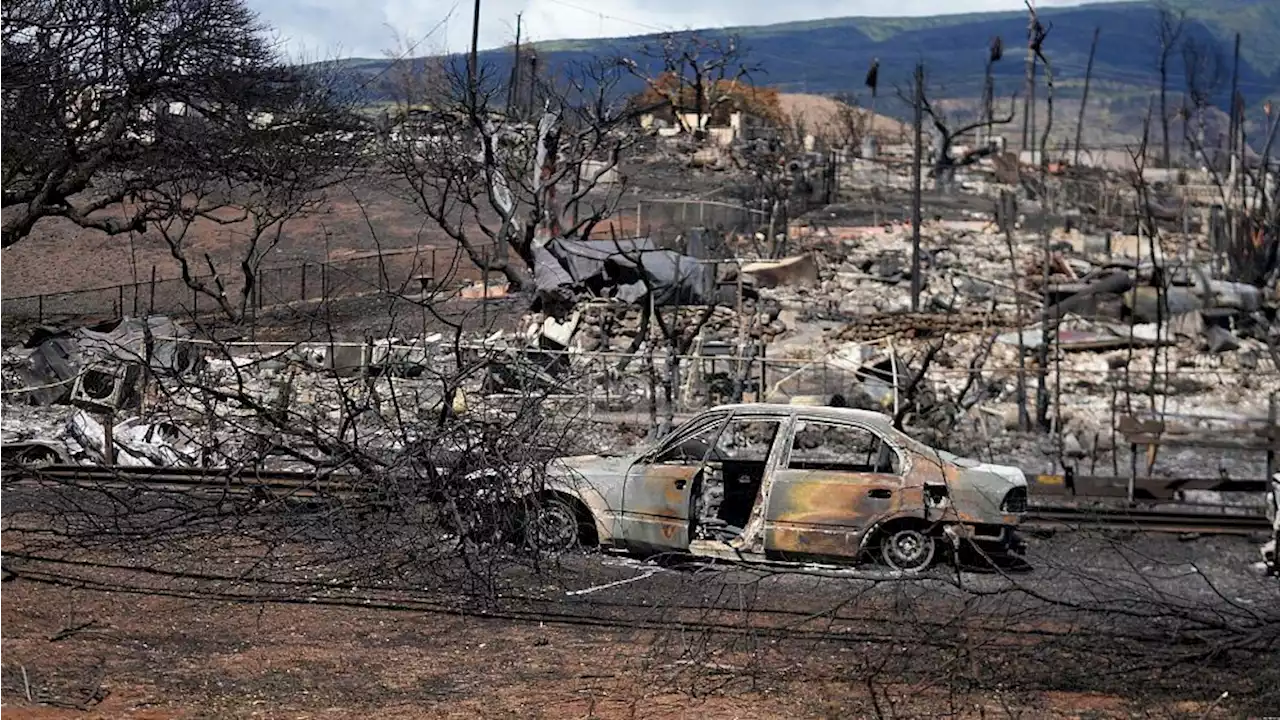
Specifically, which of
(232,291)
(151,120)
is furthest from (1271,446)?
(151,120)

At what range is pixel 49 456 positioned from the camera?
1575 centimetres

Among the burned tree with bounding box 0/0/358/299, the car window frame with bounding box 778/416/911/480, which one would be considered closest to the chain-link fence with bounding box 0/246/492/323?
the burned tree with bounding box 0/0/358/299

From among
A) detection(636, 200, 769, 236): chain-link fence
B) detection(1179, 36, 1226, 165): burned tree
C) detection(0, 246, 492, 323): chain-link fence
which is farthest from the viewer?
detection(636, 200, 769, 236): chain-link fence

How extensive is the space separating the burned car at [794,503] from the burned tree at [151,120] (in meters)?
15.3

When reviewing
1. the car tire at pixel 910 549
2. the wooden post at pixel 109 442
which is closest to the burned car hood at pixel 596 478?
the car tire at pixel 910 549

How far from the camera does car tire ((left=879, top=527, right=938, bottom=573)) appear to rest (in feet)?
39.7

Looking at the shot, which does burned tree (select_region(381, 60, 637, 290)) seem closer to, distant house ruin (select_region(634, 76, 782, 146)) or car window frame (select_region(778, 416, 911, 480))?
car window frame (select_region(778, 416, 911, 480))

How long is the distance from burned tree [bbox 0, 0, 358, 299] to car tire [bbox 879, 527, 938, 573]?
16.6 metres

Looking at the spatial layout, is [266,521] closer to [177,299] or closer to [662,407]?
[662,407]

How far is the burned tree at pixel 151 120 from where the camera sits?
28672 millimetres

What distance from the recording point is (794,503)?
39.8ft

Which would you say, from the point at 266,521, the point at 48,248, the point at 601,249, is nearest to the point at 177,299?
the point at 48,248

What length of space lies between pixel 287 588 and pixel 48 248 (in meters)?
22.6

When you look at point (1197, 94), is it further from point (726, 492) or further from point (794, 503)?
point (794, 503)
